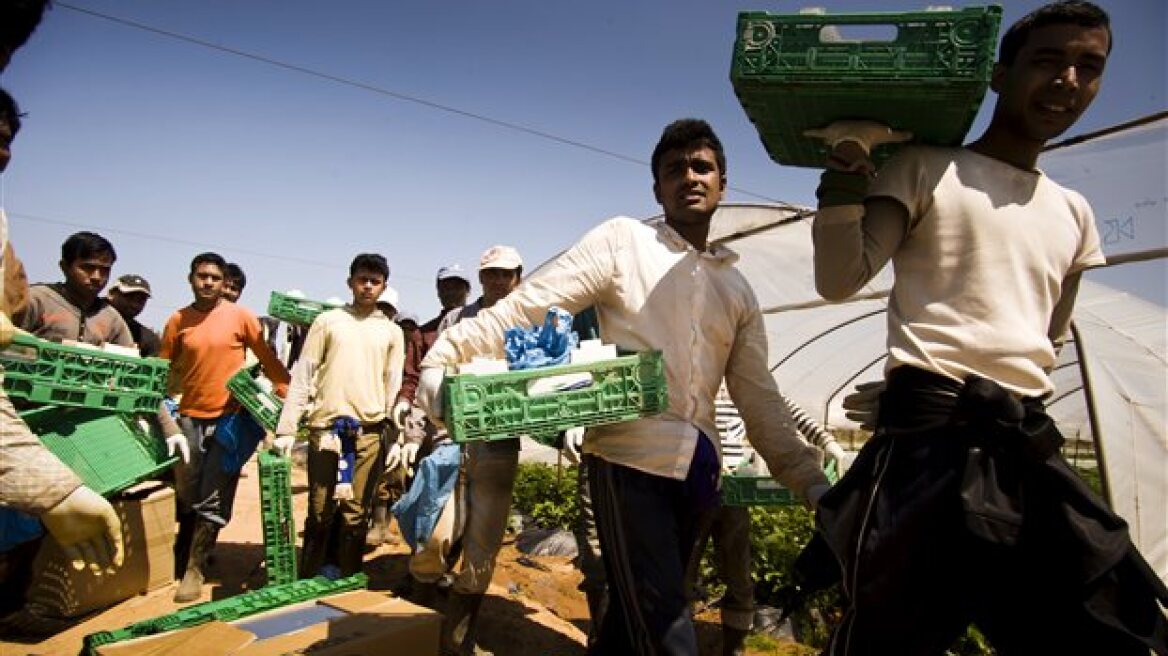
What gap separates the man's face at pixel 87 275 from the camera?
14.4 feet

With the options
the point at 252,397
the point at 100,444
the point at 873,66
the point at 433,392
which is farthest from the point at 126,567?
the point at 873,66

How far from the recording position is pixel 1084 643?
5.24 feet

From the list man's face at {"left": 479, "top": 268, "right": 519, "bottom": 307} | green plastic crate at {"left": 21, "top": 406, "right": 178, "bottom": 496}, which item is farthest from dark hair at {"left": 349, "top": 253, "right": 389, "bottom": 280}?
green plastic crate at {"left": 21, "top": 406, "right": 178, "bottom": 496}

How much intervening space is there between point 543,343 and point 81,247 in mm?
3757

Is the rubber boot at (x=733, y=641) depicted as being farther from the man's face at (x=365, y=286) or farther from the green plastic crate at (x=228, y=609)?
the man's face at (x=365, y=286)

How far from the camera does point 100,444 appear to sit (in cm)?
398

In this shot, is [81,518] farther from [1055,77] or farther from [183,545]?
[183,545]

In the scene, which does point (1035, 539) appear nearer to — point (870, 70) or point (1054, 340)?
point (1054, 340)

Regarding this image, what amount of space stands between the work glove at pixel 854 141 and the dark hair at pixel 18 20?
1970mm

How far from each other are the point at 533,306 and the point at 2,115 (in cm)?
166

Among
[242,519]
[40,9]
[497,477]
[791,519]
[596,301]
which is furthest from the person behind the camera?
[242,519]

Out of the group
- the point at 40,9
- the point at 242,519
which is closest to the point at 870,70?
the point at 40,9

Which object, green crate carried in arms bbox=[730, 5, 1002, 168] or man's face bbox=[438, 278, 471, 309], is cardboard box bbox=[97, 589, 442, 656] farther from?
man's face bbox=[438, 278, 471, 309]

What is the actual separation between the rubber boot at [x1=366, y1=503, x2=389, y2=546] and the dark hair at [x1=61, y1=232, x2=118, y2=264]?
10.8ft
